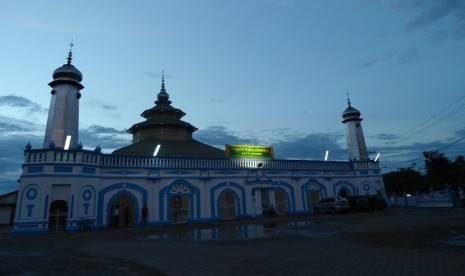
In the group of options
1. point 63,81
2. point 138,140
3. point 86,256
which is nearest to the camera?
point 86,256

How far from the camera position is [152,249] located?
10711mm

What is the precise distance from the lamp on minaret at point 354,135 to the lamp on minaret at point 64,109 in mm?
31183

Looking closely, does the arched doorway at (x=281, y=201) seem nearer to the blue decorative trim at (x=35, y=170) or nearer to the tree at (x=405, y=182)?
the blue decorative trim at (x=35, y=170)

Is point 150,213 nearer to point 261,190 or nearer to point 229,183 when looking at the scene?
point 229,183

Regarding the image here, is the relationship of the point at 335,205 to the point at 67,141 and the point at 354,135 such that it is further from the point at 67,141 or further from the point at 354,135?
the point at 67,141

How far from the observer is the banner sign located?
29.9 metres

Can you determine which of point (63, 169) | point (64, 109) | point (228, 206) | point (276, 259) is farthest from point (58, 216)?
point (276, 259)

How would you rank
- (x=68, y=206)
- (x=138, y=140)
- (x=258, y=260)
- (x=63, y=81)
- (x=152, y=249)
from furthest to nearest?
(x=138, y=140), (x=63, y=81), (x=68, y=206), (x=152, y=249), (x=258, y=260)

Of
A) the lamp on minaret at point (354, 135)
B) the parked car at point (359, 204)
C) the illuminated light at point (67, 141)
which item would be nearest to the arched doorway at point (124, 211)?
the illuminated light at point (67, 141)

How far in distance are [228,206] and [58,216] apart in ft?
45.5

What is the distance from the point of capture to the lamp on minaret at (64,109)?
24.2m

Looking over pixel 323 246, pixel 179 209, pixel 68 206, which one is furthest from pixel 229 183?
pixel 323 246

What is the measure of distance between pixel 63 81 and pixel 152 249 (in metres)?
20.7

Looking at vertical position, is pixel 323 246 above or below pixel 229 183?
below
